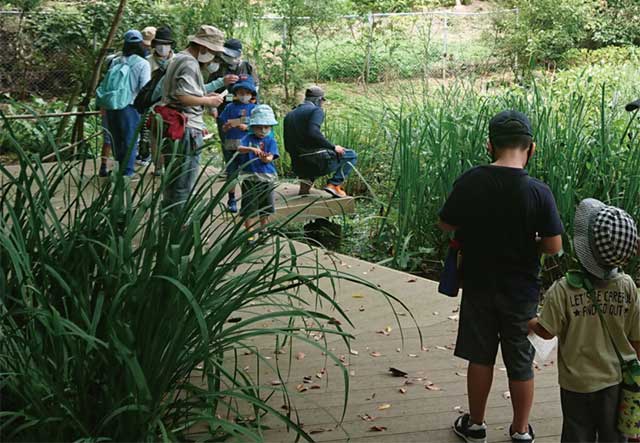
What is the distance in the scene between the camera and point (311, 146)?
8.41 m

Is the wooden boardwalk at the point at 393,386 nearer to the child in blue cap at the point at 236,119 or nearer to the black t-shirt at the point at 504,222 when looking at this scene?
the black t-shirt at the point at 504,222

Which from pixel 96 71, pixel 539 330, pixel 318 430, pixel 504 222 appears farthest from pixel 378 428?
pixel 96 71

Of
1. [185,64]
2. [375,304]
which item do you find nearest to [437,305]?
[375,304]

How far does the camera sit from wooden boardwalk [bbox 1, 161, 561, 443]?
3740 mm

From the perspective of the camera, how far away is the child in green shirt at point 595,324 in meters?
3.05

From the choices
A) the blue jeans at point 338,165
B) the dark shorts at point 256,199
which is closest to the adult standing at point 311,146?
the blue jeans at point 338,165

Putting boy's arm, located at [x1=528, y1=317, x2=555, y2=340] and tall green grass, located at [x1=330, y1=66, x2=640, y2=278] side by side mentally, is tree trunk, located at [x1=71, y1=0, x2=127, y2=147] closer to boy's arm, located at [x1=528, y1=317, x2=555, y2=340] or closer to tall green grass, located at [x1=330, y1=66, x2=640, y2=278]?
tall green grass, located at [x1=330, y1=66, x2=640, y2=278]

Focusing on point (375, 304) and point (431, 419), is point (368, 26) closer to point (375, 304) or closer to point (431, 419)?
point (375, 304)

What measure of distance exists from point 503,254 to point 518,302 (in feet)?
0.66

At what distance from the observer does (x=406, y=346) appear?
4.79 meters

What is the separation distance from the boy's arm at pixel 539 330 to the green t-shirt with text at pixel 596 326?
0.07m

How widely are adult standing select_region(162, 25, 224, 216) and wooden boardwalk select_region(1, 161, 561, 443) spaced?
1769mm

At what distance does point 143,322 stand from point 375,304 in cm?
261

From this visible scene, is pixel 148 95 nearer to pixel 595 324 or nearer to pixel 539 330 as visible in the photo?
pixel 539 330
